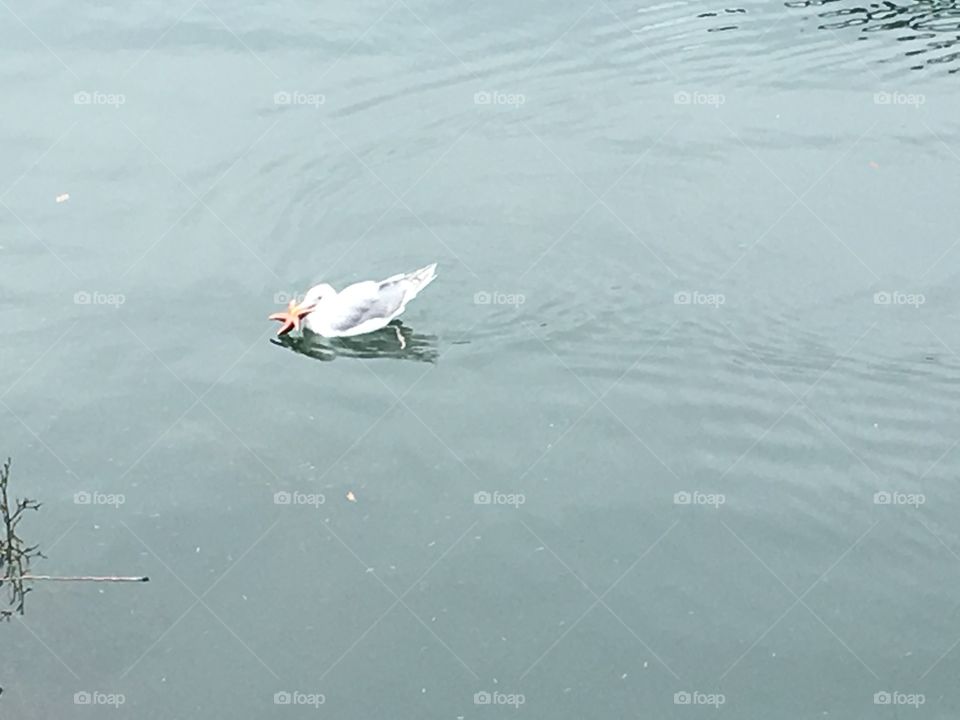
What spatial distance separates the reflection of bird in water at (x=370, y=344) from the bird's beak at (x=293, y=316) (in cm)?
15

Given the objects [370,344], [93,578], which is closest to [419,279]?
[370,344]

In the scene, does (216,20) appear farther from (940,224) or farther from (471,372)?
(940,224)

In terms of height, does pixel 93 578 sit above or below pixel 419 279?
below

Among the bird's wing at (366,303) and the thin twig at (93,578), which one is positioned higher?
the bird's wing at (366,303)

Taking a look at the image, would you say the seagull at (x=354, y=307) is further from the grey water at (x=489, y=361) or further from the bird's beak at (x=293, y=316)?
the grey water at (x=489, y=361)

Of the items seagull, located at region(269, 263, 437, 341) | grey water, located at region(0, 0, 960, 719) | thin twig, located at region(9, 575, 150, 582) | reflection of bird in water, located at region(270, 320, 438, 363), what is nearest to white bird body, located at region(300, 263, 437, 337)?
seagull, located at region(269, 263, 437, 341)

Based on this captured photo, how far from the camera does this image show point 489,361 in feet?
37.3

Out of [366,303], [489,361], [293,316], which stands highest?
[366,303]

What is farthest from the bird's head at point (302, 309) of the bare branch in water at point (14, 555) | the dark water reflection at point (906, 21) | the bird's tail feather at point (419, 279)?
the dark water reflection at point (906, 21)

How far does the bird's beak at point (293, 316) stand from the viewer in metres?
11.5

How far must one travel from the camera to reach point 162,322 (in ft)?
38.6

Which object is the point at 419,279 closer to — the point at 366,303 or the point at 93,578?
the point at 366,303

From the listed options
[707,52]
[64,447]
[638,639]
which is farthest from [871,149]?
[64,447]

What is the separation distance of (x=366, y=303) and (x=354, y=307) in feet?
0.36
